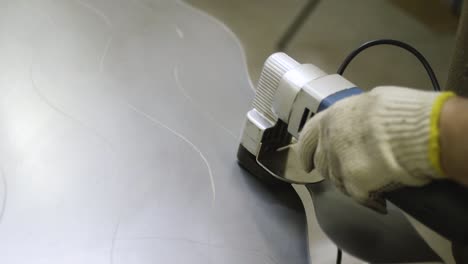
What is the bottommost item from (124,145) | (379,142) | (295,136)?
(124,145)

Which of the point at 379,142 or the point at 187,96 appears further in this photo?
the point at 187,96

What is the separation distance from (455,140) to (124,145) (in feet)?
1.54

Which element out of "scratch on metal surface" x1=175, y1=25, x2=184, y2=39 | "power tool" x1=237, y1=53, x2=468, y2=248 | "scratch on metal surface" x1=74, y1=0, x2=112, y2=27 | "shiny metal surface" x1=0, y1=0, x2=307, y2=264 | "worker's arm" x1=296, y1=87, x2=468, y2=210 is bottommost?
"shiny metal surface" x1=0, y1=0, x2=307, y2=264

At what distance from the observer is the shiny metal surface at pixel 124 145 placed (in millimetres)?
697

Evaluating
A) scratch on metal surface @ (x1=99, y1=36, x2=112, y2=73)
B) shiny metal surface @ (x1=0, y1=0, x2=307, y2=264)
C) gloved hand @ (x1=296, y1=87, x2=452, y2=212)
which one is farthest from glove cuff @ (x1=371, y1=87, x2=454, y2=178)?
scratch on metal surface @ (x1=99, y1=36, x2=112, y2=73)

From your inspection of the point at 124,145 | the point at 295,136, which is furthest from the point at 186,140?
the point at 295,136

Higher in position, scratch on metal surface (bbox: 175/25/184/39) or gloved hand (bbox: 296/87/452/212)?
gloved hand (bbox: 296/87/452/212)

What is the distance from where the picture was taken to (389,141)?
1.70ft

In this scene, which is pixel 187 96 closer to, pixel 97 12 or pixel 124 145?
pixel 124 145

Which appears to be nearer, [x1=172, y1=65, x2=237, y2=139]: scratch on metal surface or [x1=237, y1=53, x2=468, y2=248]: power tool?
[x1=237, y1=53, x2=468, y2=248]: power tool

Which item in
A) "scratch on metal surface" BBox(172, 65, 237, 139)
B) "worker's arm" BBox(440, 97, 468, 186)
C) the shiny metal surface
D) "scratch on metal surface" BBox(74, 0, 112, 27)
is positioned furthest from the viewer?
Answer: "scratch on metal surface" BBox(74, 0, 112, 27)

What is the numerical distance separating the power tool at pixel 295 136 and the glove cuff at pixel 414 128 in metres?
0.04

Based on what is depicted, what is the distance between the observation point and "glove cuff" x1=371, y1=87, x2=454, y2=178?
1.62 ft

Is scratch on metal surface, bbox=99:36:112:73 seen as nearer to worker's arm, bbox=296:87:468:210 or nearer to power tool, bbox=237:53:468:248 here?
power tool, bbox=237:53:468:248
